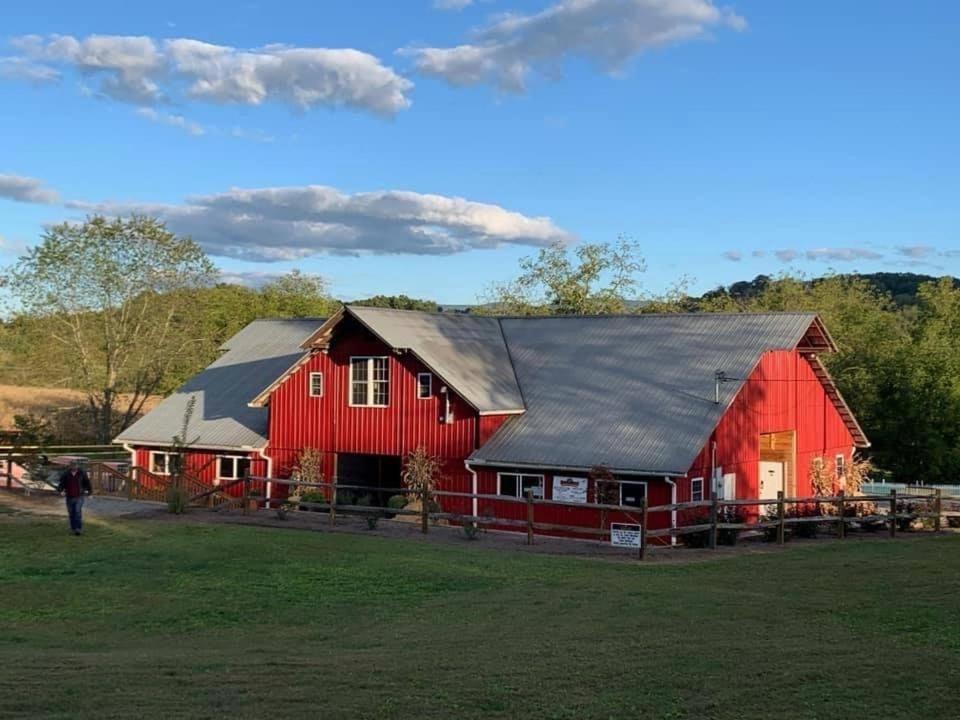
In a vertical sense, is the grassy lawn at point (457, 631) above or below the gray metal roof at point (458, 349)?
below

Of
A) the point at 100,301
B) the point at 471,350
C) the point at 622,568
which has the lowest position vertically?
the point at 622,568

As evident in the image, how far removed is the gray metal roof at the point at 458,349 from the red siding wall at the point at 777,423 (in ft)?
21.2

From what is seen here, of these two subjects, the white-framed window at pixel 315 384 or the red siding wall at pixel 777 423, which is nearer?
the red siding wall at pixel 777 423

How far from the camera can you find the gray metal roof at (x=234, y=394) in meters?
37.6

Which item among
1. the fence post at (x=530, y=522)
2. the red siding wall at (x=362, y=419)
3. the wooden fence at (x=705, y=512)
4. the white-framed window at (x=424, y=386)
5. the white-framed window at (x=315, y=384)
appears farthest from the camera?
the white-framed window at (x=315, y=384)

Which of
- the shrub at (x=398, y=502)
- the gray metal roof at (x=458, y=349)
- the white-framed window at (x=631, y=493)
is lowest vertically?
the shrub at (x=398, y=502)

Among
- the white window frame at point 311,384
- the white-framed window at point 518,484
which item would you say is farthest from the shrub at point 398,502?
the white window frame at point 311,384

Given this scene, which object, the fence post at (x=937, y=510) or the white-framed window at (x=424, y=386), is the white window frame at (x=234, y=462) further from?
the fence post at (x=937, y=510)

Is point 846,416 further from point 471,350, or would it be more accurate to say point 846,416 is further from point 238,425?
point 238,425

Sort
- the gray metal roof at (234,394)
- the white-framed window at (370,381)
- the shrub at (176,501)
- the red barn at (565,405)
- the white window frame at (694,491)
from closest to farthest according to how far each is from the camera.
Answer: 1. the white window frame at (694,491)
2. the red barn at (565,405)
3. the shrub at (176,501)
4. the white-framed window at (370,381)
5. the gray metal roof at (234,394)

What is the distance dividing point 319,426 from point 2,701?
25.7m

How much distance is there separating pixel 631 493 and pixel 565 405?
465cm

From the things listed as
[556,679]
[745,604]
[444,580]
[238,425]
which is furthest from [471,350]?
[556,679]

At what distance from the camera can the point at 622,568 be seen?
21359mm
